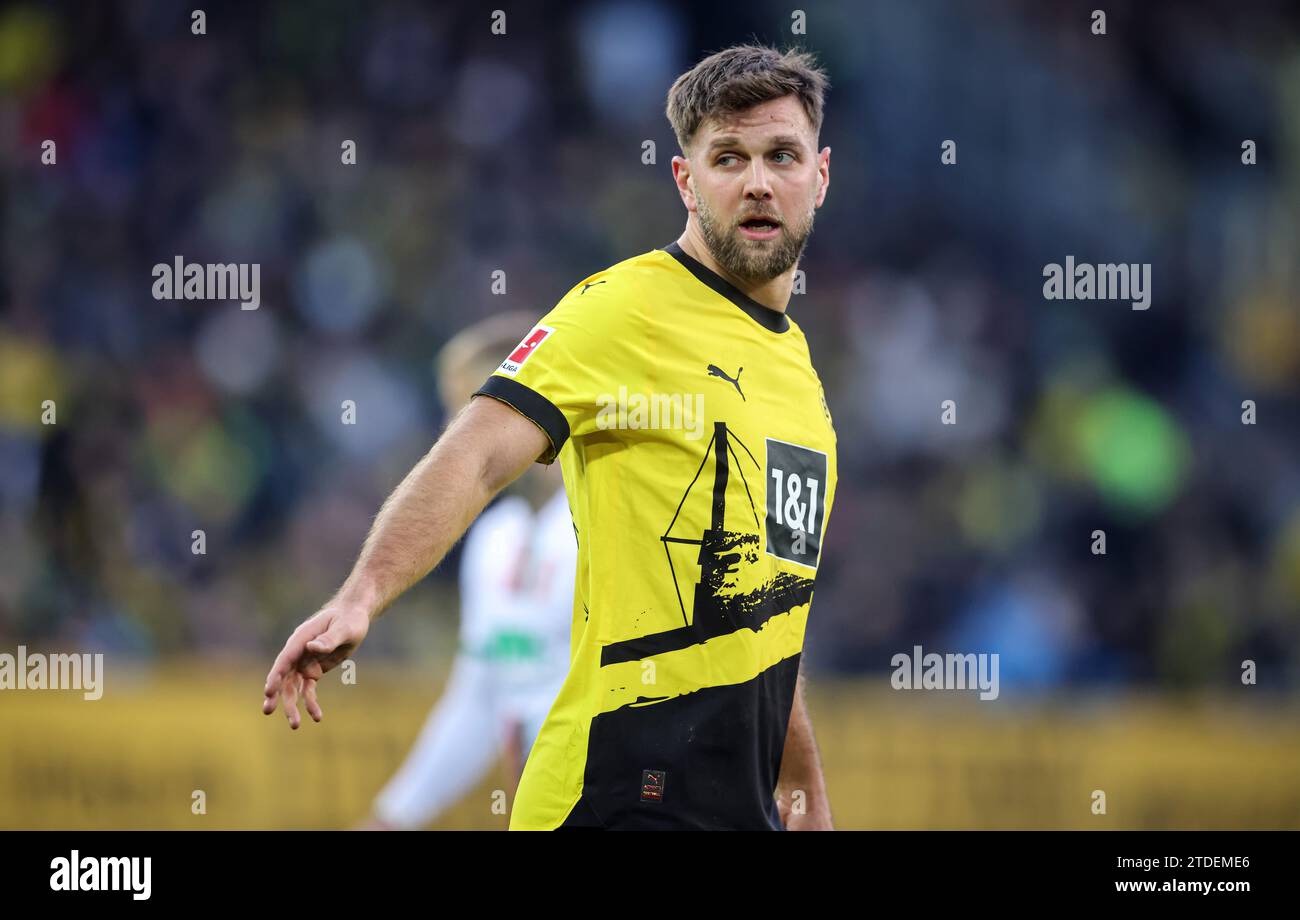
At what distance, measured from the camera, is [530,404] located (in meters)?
3.20

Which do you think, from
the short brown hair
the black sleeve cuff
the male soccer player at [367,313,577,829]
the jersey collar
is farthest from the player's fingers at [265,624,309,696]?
the male soccer player at [367,313,577,829]

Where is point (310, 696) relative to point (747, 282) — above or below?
below

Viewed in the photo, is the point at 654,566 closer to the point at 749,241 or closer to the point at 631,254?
the point at 749,241

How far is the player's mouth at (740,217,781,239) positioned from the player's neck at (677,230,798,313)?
0.11 metres

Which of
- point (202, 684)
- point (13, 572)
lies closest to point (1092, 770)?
point (202, 684)

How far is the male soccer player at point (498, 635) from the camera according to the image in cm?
632

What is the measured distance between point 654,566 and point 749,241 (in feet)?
2.80

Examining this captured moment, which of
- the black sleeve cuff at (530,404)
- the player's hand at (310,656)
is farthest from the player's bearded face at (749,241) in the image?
the player's hand at (310,656)

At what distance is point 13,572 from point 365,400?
2.66 meters

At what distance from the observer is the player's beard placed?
3.62 m

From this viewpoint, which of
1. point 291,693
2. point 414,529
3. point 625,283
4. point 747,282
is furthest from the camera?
point 747,282

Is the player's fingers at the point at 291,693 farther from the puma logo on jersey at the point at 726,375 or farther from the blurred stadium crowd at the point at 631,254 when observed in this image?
the blurred stadium crowd at the point at 631,254

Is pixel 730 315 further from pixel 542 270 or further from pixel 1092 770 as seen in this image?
pixel 542 270

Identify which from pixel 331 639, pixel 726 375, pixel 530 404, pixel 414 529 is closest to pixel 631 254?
pixel 726 375
